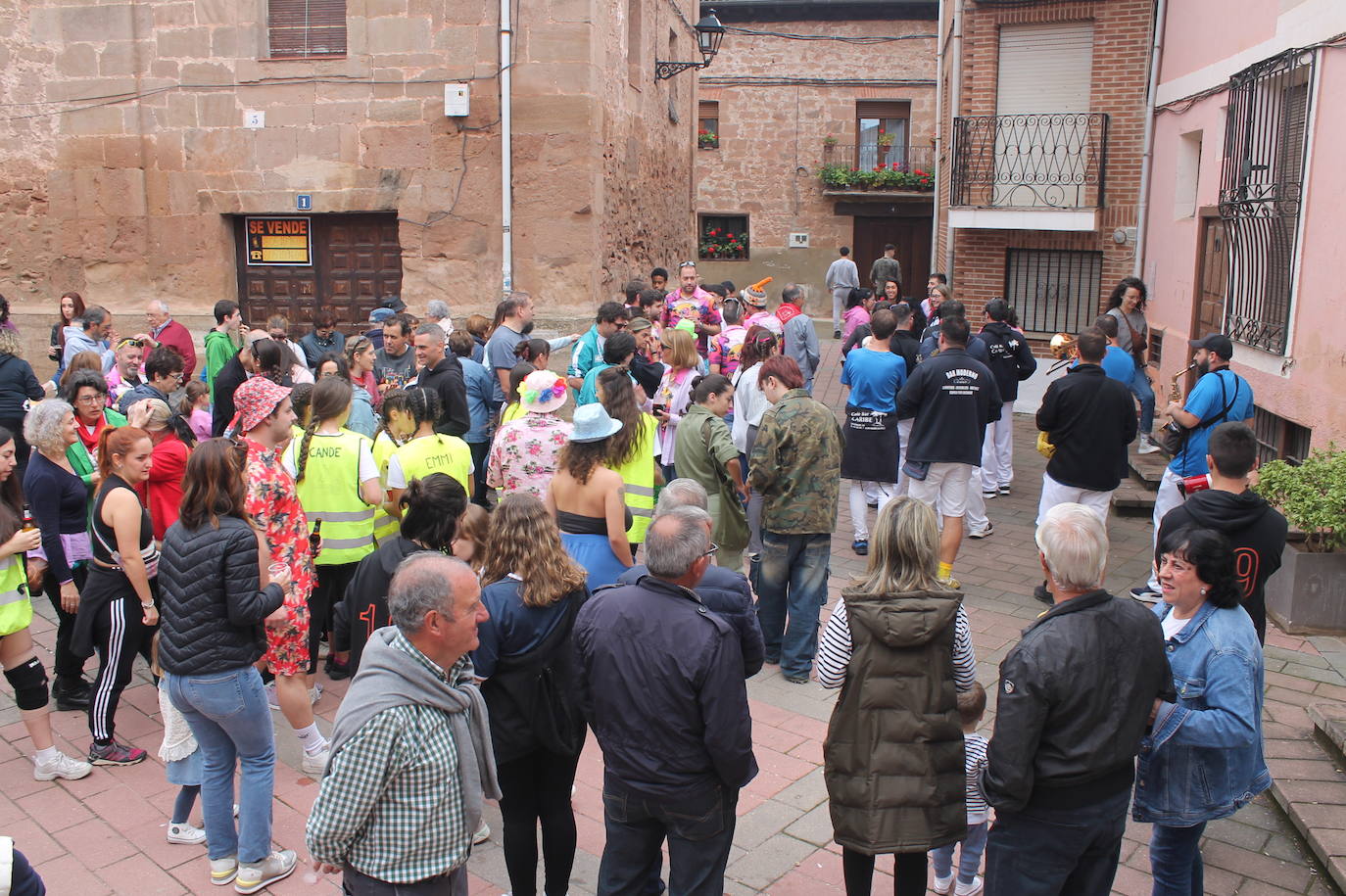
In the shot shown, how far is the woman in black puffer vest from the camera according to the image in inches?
155

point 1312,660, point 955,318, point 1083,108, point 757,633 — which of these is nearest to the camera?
point 757,633

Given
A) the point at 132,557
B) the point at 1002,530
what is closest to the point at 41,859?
the point at 132,557

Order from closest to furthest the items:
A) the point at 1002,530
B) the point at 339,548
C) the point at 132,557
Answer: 1. the point at 132,557
2. the point at 339,548
3. the point at 1002,530

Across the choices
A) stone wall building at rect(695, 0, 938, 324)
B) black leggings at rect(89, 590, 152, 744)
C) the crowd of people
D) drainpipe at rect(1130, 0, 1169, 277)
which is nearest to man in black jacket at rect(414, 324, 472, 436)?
the crowd of people

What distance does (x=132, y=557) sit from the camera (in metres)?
4.79

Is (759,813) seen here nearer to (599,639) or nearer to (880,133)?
(599,639)

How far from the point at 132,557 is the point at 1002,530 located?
6653 millimetres

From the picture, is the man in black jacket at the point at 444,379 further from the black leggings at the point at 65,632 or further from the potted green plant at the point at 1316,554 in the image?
the potted green plant at the point at 1316,554

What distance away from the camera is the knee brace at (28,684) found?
4.80m

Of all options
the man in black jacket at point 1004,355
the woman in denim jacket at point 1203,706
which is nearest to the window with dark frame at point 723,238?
the man in black jacket at point 1004,355

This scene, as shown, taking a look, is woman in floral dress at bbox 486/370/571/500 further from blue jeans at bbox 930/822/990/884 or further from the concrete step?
the concrete step

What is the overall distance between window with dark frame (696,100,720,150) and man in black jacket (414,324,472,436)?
67.0 feet

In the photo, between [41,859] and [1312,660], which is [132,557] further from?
[1312,660]

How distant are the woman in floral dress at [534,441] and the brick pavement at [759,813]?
1372 millimetres
